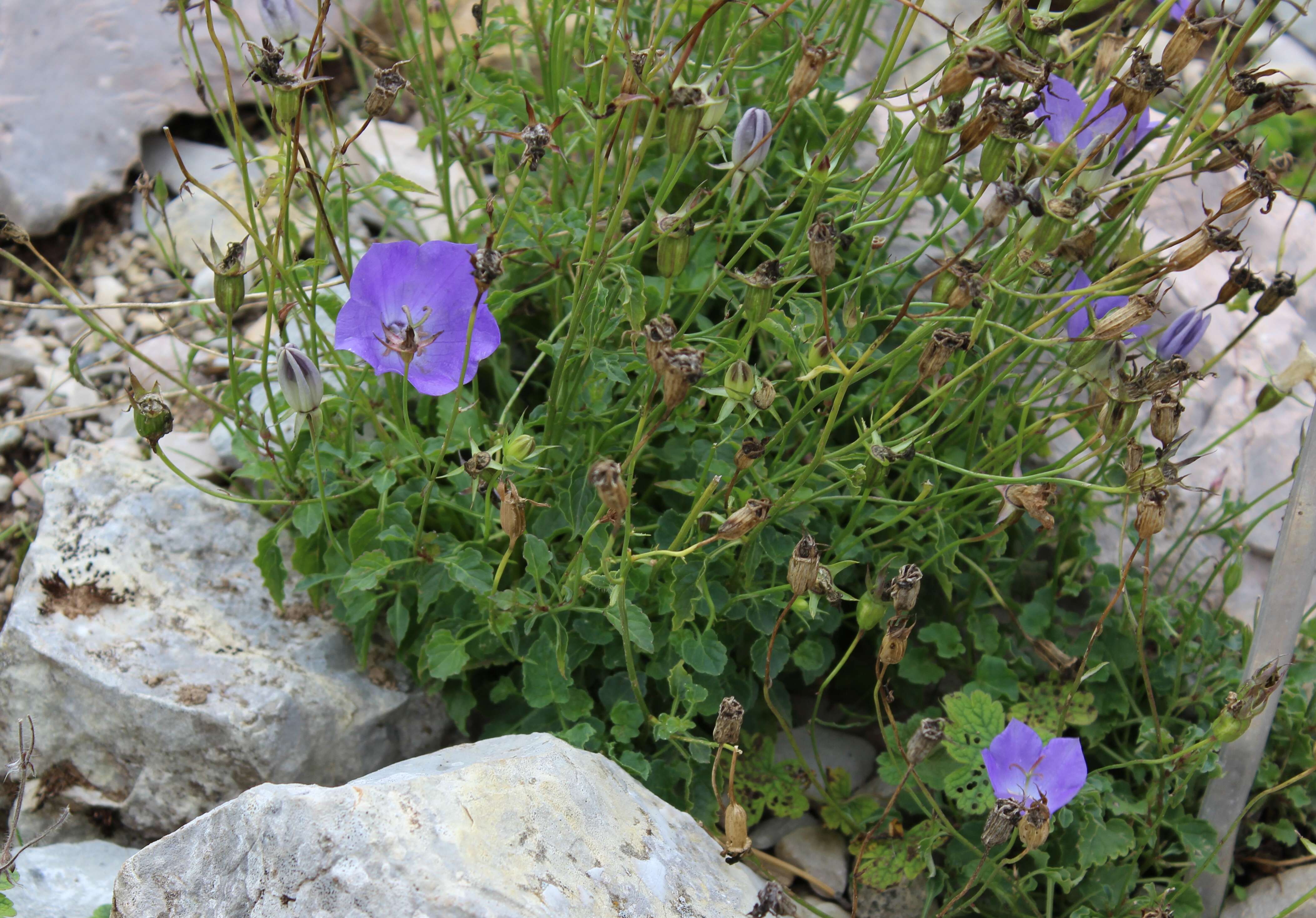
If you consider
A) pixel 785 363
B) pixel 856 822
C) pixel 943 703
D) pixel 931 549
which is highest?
pixel 785 363

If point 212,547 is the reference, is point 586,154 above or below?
above

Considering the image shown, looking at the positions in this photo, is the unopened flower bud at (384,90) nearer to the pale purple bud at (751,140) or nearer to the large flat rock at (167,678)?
the pale purple bud at (751,140)

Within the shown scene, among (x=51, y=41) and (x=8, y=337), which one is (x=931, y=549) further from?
(x=51, y=41)

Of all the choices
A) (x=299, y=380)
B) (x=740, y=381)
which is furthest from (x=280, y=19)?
(x=740, y=381)

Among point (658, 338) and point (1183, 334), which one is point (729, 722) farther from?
point (1183, 334)

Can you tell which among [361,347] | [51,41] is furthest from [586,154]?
[51,41]

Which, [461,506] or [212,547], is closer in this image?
[461,506]

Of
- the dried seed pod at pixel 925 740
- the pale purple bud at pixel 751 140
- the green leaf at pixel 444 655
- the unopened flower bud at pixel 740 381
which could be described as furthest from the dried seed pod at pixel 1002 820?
the pale purple bud at pixel 751 140
